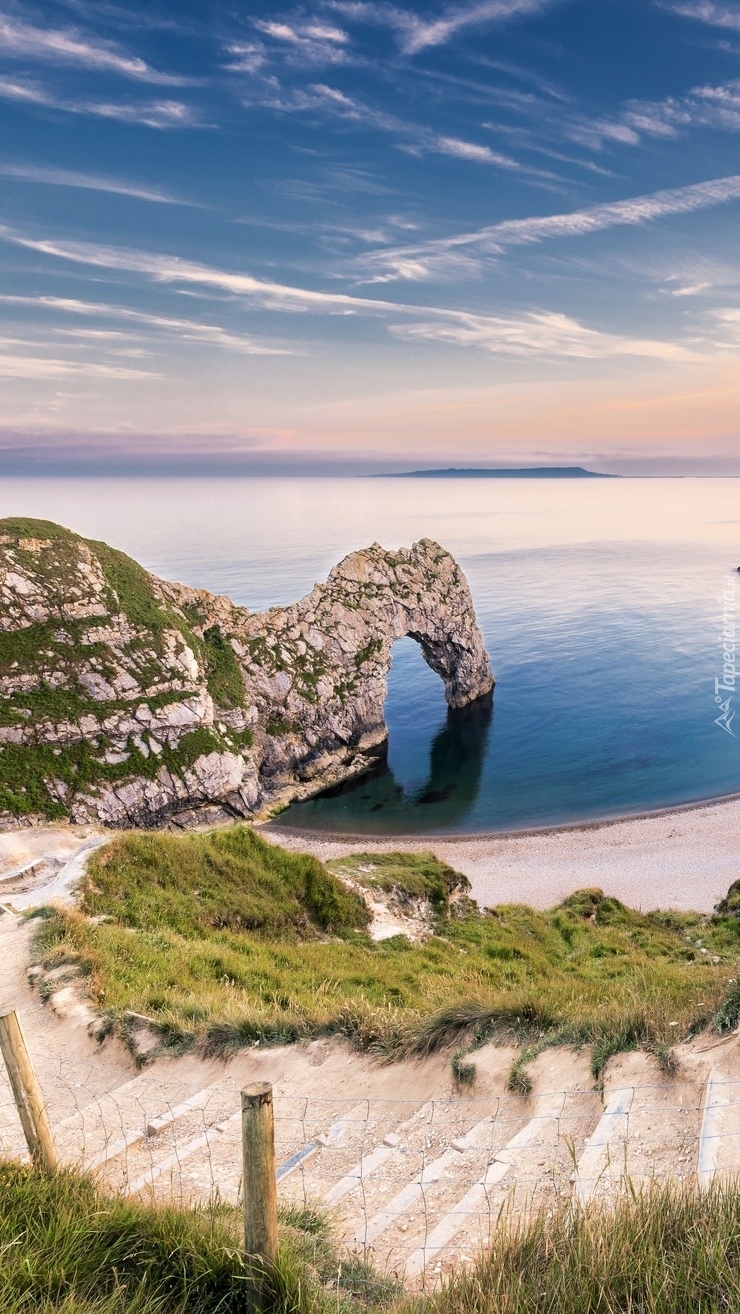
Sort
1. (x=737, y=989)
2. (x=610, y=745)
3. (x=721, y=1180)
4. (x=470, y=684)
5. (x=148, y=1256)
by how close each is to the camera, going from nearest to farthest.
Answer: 1. (x=148, y=1256)
2. (x=721, y=1180)
3. (x=737, y=989)
4. (x=610, y=745)
5. (x=470, y=684)

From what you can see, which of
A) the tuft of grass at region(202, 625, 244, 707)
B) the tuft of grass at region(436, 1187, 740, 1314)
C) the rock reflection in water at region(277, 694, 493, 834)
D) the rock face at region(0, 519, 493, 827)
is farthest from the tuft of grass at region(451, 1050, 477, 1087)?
the tuft of grass at region(202, 625, 244, 707)

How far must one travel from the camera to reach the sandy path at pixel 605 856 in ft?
122

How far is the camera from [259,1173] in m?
4.66

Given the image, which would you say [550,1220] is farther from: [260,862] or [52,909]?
[260,862]

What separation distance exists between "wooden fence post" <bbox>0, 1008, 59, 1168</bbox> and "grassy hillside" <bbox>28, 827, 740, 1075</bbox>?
4473 mm

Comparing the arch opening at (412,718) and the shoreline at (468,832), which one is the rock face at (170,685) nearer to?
the arch opening at (412,718)

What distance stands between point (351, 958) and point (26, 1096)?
1260cm

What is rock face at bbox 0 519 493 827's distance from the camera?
130 ft

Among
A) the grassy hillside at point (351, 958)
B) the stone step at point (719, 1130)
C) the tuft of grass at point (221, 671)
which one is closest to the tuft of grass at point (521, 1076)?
the grassy hillside at point (351, 958)

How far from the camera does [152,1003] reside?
11.6m

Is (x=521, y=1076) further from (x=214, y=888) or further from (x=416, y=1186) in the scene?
(x=214, y=888)

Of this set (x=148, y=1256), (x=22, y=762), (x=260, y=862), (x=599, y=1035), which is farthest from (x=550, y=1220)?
(x=22, y=762)

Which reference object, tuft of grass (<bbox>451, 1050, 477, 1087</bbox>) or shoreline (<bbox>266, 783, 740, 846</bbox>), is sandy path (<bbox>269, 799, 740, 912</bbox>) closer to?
shoreline (<bbox>266, 783, 740, 846</bbox>)

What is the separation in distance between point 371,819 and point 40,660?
78.5 feet
